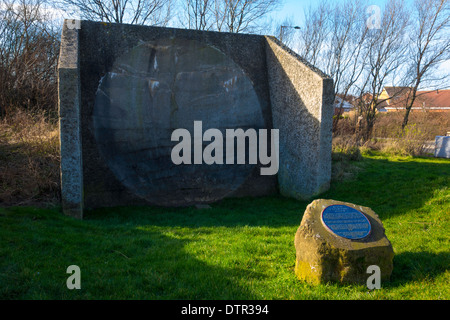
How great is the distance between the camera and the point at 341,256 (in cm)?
341

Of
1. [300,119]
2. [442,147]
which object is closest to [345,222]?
[300,119]

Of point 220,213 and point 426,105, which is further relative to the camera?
point 426,105

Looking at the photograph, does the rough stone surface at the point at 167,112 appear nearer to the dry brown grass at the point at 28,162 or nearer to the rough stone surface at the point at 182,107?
the rough stone surface at the point at 182,107

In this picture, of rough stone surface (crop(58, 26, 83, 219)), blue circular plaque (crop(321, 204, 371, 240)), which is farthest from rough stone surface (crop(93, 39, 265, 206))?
blue circular plaque (crop(321, 204, 371, 240))

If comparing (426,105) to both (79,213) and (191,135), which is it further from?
(79,213)

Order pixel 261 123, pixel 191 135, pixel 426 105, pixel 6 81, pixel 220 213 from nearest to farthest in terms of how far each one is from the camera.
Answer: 1. pixel 220 213
2. pixel 191 135
3. pixel 261 123
4. pixel 6 81
5. pixel 426 105

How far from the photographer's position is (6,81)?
10.2 metres

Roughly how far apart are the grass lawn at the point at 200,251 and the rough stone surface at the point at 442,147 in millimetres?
5229

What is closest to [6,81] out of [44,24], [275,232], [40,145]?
[40,145]

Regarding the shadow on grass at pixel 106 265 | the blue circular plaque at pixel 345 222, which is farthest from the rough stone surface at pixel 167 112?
the blue circular plaque at pixel 345 222

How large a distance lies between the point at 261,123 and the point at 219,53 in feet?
6.86

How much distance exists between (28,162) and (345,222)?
702cm

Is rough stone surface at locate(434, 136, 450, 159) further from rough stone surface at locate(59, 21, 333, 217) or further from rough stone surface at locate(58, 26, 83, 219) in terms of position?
rough stone surface at locate(58, 26, 83, 219)

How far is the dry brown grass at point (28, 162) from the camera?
6.47 meters
